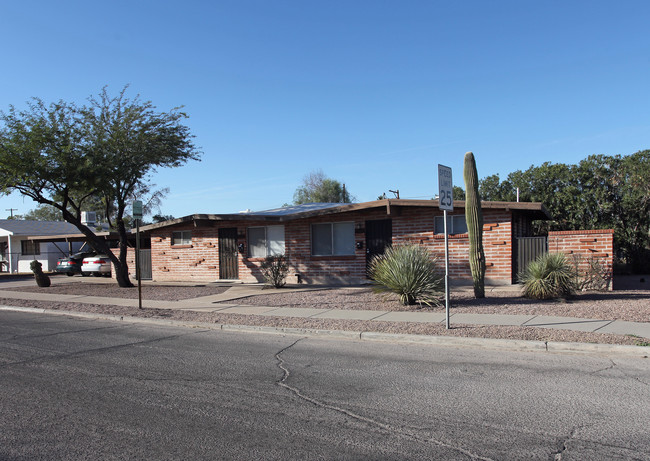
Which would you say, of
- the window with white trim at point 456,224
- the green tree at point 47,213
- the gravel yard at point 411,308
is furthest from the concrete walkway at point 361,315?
the green tree at point 47,213

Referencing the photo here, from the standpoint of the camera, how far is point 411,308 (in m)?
11.9

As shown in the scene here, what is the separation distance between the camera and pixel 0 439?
4477mm

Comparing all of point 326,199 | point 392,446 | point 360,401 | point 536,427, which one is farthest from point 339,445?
point 326,199

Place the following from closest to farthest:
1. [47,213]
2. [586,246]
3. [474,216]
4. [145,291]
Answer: [474,216] < [586,246] < [145,291] < [47,213]

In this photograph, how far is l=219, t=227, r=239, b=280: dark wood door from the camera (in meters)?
20.8

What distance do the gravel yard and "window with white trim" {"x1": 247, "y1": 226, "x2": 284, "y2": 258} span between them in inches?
123

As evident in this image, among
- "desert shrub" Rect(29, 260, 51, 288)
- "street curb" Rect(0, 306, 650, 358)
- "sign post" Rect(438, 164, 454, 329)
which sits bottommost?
"street curb" Rect(0, 306, 650, 358)

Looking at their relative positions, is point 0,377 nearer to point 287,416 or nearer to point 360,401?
point 287,416

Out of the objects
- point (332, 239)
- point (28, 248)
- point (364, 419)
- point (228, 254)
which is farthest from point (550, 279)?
point (28, 248)

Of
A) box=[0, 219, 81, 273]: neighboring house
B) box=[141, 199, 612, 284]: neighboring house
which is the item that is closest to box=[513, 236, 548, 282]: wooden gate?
box=[141, 199, 612, 284]: neighboring house

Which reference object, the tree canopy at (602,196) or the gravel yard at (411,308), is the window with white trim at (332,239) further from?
the tree canopy at (602,196)

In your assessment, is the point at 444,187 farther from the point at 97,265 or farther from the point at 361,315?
the point at 97,265

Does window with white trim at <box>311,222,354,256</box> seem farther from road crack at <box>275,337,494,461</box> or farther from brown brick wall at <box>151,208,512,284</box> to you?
road crack at <box>275,337,494,461</box>

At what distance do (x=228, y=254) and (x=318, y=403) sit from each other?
16.0m
